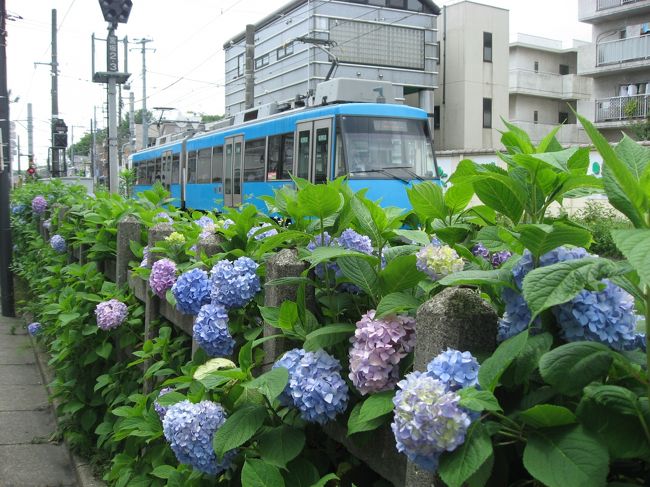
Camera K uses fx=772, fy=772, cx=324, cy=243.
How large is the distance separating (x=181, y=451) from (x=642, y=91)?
38.2 meters

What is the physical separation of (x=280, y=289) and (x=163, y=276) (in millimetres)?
1247

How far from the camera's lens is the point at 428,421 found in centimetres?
127

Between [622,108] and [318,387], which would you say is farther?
[622,108]

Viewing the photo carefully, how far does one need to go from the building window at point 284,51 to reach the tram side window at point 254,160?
41.9ft

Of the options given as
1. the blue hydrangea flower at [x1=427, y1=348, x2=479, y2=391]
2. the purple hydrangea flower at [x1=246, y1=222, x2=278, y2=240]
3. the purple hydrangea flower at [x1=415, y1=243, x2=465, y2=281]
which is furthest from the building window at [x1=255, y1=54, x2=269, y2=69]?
the blue hydrangea flower at [x1=427, y1=348, x2=479, y2=391]

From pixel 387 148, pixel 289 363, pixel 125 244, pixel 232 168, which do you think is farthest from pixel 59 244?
pixel 232 168

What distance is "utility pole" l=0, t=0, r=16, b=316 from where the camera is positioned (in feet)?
33.5

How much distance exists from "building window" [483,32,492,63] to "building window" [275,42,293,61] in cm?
1517

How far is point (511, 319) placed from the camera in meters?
1.44

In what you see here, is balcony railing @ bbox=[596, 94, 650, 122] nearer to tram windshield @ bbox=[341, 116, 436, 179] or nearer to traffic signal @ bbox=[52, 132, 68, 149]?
tram windshield @ bbox=[341, 116, 436, 179]

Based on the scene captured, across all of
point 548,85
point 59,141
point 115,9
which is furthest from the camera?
point 548,85

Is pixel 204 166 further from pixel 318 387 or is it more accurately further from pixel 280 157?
pixel 318 387

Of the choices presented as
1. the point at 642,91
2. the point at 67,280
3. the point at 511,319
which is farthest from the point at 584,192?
the point at 642,91

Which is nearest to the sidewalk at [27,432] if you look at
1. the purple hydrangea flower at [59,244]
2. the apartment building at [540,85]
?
the purple hydrangea flower at [59,244]
